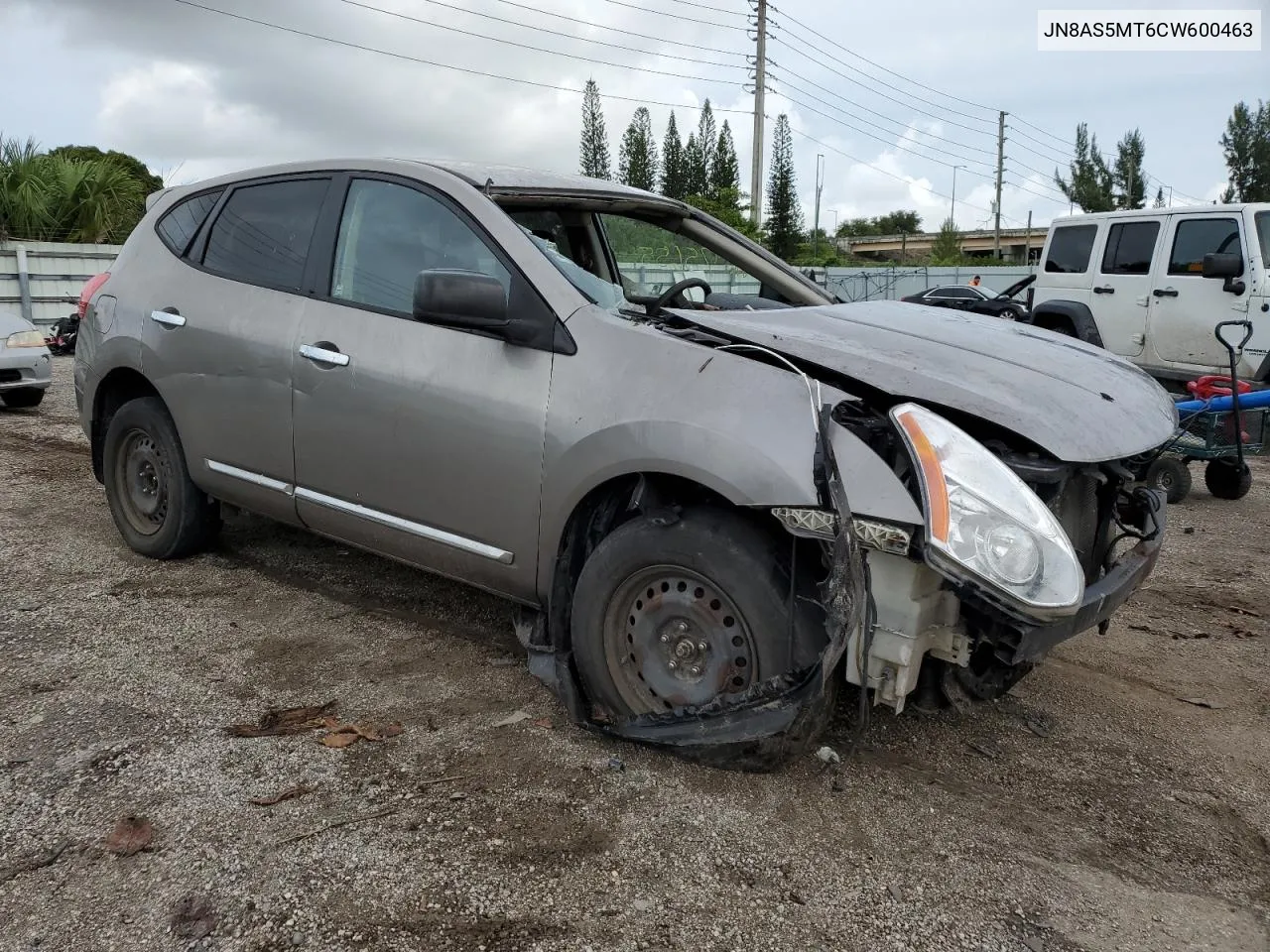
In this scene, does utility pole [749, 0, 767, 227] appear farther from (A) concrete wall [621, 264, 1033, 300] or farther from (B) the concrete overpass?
(B) the concrete overpass

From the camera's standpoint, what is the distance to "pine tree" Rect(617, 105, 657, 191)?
55219mm

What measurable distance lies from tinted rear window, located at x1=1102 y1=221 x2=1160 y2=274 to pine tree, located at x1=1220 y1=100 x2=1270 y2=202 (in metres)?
49.2

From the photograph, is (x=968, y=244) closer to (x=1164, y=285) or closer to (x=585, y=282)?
(x=1164, y=285)

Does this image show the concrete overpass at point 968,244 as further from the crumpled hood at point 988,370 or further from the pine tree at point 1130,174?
the crumpled hood at point 988,370

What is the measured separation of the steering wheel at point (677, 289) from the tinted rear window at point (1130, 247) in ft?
23.8

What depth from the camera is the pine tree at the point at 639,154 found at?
181ft

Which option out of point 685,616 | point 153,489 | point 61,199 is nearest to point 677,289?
point 685,616

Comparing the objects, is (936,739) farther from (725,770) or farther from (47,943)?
(47,943)

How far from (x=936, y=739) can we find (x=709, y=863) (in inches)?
40.0

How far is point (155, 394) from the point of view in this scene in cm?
441

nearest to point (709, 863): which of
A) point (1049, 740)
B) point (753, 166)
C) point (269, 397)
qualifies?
point (1049, 740)

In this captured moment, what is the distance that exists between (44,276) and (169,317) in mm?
12809

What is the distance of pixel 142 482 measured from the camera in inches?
180

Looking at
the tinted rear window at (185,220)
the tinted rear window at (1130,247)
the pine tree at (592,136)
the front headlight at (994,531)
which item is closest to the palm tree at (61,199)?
the tinted rear window at (185,220)
